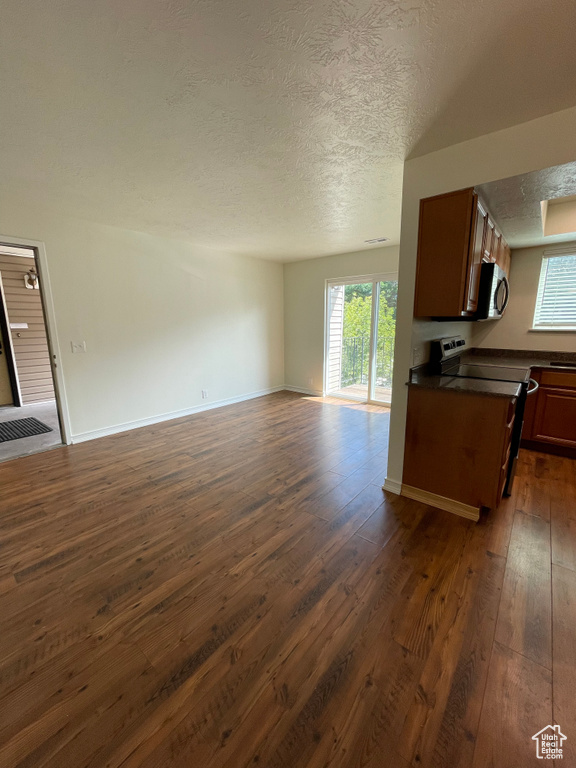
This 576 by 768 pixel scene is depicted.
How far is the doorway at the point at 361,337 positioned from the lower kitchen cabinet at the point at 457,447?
2.67m

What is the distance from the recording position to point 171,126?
1.79 m

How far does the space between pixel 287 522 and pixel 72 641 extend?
126 cm

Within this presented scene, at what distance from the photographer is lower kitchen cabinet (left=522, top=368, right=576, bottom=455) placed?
2951 millimetres

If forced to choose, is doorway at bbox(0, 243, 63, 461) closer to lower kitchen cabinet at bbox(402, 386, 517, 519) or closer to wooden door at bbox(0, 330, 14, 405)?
wooden door at bbox(0, 330, 14, 405)

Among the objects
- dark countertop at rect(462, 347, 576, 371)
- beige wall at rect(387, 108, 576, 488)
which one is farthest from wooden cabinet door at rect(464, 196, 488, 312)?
dark countertop at rect(462, 347, 576, 371)

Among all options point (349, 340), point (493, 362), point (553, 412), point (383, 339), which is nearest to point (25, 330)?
point (349, 340)

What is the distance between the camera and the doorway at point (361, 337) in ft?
16.1

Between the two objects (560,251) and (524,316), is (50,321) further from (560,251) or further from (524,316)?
(560,251)

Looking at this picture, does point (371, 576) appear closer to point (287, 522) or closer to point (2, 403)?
point (287, 522)

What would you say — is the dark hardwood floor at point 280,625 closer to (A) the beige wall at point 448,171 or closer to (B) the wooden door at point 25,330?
(A) the beige wall at point 448,171

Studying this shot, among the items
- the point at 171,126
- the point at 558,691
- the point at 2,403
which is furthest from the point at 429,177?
the point at 2,403

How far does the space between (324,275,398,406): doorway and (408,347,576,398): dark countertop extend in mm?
1349

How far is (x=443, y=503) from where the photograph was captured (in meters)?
2.29

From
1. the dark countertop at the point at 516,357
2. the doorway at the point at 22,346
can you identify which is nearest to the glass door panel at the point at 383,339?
the dark countertop at the point at 516,357
